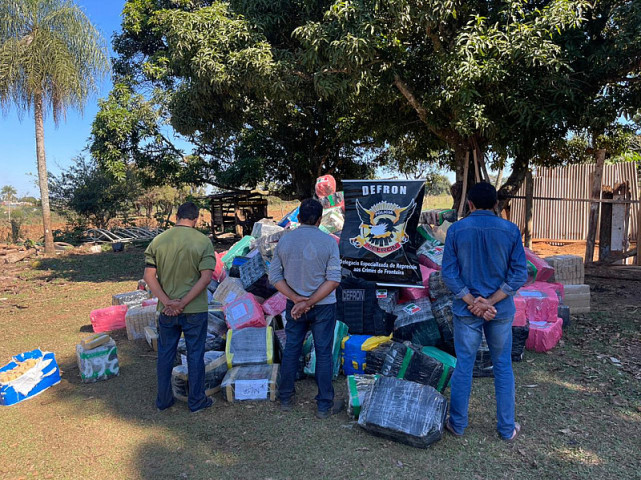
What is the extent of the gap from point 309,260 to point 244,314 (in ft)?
6.36

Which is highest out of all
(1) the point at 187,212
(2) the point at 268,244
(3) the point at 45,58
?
(3) the point at 45,58

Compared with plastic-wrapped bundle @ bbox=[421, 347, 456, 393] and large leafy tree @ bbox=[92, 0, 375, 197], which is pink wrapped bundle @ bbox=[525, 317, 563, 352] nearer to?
plastic-wrapped bundle @ bbox=[421, 347, 456, 393]

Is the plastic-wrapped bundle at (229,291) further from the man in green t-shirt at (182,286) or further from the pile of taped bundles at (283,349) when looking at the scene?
the man in green t-shirt at (182,286)

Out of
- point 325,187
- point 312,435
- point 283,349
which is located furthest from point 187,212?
point 325,187

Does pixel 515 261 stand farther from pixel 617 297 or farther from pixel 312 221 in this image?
pixel 617 297

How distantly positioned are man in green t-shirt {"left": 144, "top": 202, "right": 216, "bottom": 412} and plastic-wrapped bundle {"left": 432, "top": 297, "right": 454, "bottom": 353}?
2389mm

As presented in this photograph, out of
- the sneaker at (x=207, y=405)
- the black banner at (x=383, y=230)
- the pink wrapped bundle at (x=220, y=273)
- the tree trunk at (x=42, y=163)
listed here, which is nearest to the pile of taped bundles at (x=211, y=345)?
the sneaker at (x=207, y=405)

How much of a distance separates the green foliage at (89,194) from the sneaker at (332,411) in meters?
19.9

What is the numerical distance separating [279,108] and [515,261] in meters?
9.28

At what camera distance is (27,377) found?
4.21 meters

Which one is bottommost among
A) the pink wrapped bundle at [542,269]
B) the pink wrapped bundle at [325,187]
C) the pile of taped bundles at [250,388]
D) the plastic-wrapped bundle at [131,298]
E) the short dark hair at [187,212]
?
the pile of taped bundles at [250,388]

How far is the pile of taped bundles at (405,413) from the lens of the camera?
3127 millimetres

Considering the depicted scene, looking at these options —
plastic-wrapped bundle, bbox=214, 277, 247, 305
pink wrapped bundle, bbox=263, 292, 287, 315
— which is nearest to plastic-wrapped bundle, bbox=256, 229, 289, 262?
plastic-wrapped bundle, bbox=214, 277, 247, 305

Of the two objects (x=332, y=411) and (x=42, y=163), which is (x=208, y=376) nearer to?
(x=332, y=411)
